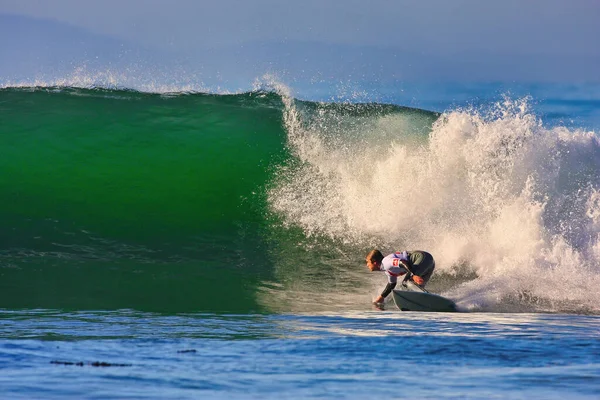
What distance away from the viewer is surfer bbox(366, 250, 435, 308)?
8.16 metres

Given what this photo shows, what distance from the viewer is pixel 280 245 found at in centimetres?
1050

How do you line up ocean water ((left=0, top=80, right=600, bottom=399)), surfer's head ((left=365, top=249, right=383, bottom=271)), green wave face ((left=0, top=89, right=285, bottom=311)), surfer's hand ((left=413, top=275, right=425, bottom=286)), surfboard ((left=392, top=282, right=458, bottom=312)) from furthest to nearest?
green wave face ((left=0, top=89, right=285, bottom=311)) < surfer's head ((left=365, top=249, right=383, bottom=271)) < surfer's hand ((left=413, top=275, right=425, bottom=286)) < surfboard ((left=392, top=282, right=458, bottom=312)) < ocean water ((left=0, top=80, right=600, bottom=399))

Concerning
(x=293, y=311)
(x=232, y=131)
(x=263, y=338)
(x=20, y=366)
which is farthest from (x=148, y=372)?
(x=232, y=131)

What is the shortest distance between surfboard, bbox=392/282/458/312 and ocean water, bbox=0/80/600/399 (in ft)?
0.98

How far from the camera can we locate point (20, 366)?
13.7ft

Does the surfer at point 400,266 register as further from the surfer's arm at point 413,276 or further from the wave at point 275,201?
the wave at point 275,201

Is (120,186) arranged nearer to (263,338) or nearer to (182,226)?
(182,226)

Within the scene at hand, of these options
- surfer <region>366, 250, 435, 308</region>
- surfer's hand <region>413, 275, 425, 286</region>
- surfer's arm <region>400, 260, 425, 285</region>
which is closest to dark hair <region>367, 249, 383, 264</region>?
surfer <region>366, 250, 435, 308</region>

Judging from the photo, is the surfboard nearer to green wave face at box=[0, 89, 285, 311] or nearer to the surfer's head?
the surfer's head

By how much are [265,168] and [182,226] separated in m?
1.87

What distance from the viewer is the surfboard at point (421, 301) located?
775 cm

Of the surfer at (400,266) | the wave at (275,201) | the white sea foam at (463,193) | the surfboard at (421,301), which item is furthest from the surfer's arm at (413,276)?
the white sea foam at (463,193)

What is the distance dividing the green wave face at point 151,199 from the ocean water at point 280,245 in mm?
39

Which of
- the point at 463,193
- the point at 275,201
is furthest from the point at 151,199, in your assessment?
the point at 463,193
